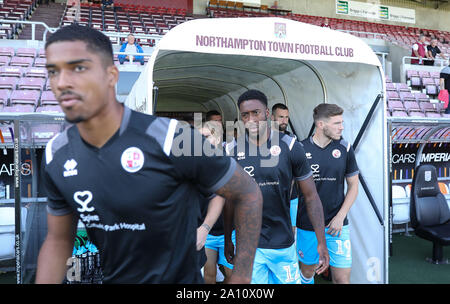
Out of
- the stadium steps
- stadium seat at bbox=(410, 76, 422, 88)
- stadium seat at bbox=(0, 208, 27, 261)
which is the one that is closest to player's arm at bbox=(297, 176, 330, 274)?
stadium seat at bbox=(0, 208, 27, 261)

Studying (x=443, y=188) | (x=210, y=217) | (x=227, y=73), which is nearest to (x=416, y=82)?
(x=443, y=188)

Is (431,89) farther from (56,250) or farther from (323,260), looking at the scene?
(56,250)

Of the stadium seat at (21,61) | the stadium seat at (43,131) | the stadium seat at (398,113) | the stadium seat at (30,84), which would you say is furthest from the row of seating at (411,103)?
the stadium seat at (21,61)

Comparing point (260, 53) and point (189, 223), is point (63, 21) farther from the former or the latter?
point (189, 223)

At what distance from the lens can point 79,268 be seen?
4.45 meters

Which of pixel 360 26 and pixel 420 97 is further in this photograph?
pixel 360 26

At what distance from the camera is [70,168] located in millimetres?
1439

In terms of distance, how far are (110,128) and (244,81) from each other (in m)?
4.63

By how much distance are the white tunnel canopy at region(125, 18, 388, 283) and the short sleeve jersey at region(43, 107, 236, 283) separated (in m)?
1.55

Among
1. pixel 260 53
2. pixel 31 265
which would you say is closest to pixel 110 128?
pixel 260 53

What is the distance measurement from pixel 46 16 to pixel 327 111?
51.8 ft

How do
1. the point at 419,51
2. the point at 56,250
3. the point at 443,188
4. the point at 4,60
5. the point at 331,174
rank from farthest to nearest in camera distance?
the point at 419,51 → the point at 4,60 → the point at 443,188 → the point at 331,174 → the point at 56,250

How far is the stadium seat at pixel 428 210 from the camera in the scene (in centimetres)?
553

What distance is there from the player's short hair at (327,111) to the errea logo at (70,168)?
2.95 metres
